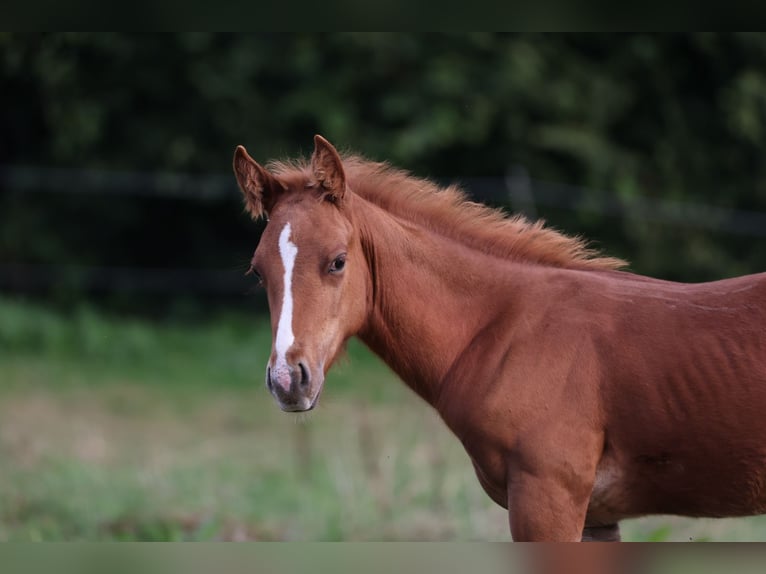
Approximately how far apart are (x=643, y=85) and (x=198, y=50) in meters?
5.82

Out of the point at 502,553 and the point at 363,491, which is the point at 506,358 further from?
the point at 363,491

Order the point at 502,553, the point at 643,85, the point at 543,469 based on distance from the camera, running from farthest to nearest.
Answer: the point at 643,85 → the point at 543,469 → the point at 502,553

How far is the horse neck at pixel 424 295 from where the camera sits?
151 inches

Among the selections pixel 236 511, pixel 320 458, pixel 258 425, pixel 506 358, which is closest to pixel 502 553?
pixel 506 358

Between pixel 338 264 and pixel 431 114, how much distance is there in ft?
31.8

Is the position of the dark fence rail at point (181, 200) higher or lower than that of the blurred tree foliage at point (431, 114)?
lower

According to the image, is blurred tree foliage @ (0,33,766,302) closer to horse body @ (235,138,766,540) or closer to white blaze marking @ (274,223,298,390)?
horse body @ (235,138,766,540)

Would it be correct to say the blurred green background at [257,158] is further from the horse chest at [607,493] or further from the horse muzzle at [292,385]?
the horse muzzle at [292,385]

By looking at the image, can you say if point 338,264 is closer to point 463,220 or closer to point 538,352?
point 463,220

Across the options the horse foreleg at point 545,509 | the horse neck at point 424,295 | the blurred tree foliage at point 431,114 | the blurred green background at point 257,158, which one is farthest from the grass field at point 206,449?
the blurred tree foliage at point 431,114

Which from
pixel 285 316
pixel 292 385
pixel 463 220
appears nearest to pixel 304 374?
pixel 292 385

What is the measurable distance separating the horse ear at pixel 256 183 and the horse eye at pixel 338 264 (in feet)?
1.26

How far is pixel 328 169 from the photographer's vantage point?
12.1 ft

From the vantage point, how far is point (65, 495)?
6.93 m
